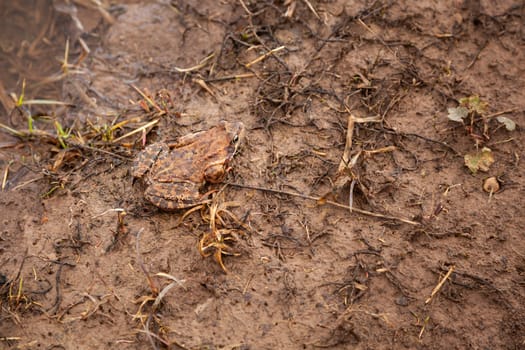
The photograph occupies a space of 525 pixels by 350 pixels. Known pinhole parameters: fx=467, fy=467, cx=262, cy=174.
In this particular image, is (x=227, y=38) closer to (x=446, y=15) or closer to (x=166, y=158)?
(x=166, y=158)

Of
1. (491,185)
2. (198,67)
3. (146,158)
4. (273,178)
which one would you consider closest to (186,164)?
(146,158)

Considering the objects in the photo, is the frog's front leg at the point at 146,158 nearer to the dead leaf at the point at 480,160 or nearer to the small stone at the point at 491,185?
the dead leaf at the point at 480,160

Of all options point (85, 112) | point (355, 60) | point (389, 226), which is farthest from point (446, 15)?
point (85, 112)

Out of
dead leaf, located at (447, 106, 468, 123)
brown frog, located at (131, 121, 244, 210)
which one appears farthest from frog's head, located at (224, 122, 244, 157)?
dead leaf, located at (447, 106, 468, 123)

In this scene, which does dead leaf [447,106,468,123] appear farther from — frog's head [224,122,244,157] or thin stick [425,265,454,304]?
frog's head [224,122,244,157]

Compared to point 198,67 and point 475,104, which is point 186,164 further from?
point 475,104

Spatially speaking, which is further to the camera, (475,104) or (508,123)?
(475,104)
